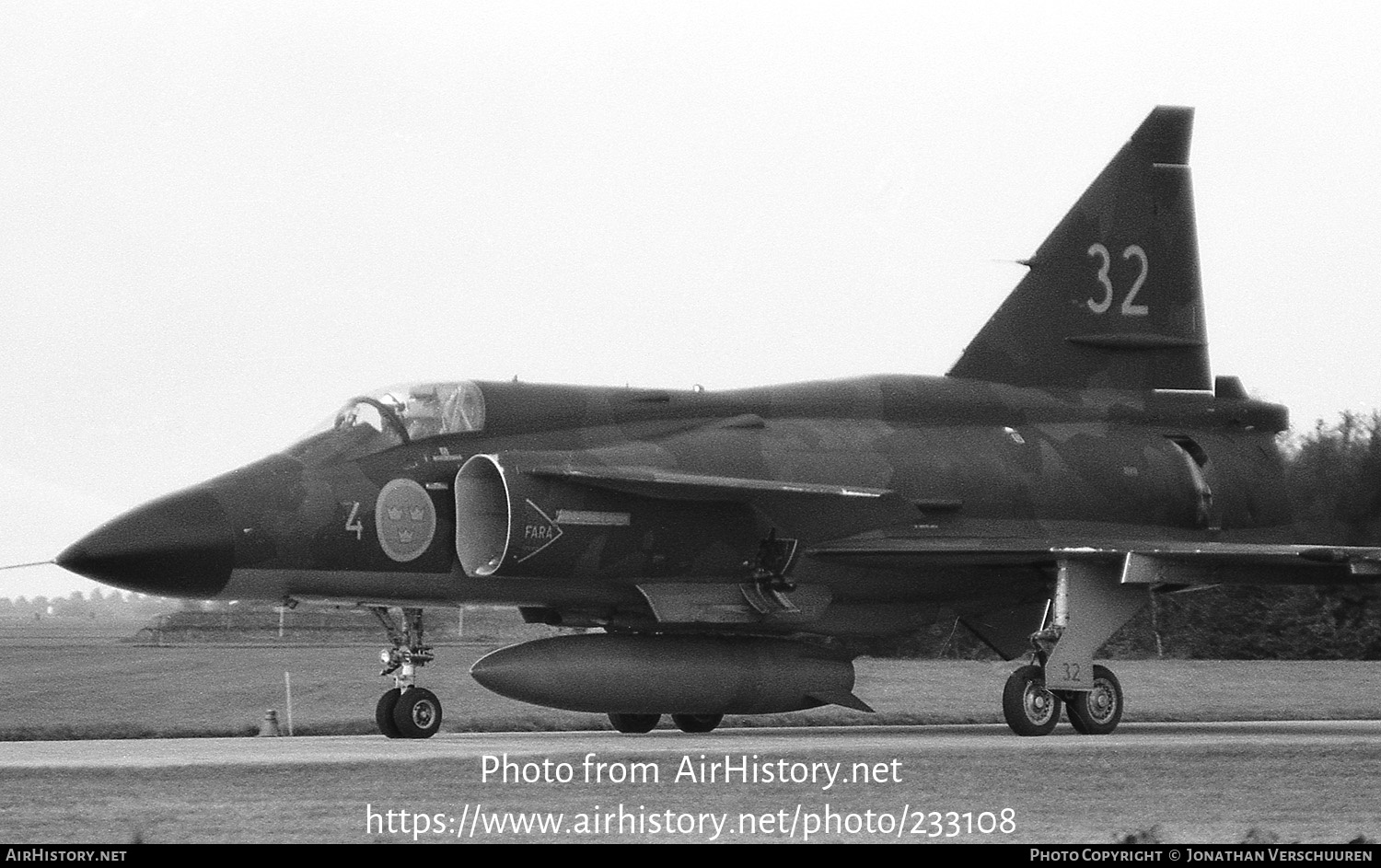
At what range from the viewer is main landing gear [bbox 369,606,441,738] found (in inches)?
702

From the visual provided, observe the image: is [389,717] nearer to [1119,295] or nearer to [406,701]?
[406,701]

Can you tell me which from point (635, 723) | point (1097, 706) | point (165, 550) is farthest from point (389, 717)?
point (1097, 706)

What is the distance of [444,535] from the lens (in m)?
17.9

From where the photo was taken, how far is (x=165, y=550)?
647 inches

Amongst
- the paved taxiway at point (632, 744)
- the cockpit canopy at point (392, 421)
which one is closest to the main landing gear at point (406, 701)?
the paved taxiway at point (632, 744)

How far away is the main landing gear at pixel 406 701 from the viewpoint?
17828mm

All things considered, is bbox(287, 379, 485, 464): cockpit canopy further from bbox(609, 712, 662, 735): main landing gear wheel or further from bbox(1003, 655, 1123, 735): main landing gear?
bbox(1003, 655, 1123, 735): main landing gear

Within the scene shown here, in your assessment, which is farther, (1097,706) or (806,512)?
(806,512)

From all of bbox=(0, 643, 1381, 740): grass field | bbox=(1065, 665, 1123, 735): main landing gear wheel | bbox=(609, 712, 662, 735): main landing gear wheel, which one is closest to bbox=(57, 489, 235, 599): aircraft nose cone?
bbox=(0, 643, 1381, 740): grass field

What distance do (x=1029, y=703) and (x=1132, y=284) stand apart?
566 centimetres

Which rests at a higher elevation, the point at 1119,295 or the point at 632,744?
the point at 1119,295

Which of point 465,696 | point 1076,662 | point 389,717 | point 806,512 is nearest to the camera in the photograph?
point 389,717

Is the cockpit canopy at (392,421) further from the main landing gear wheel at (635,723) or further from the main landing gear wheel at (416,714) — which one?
the main landing gear wheel at (635,723)
